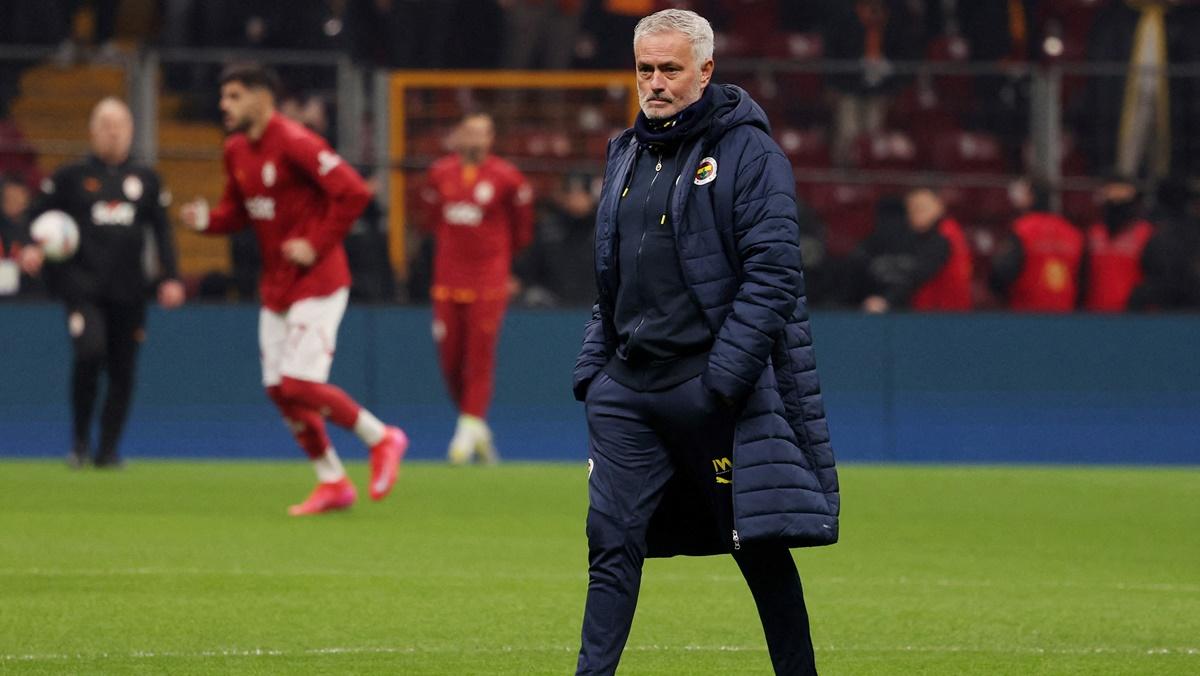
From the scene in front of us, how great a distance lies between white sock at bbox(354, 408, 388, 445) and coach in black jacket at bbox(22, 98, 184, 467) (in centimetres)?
366

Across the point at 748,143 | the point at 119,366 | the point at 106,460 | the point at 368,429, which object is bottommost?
the point at 106,460

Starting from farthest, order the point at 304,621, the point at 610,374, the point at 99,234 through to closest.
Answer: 1. the point at 99,234
2. the point at 304,621
3. the point at 610,374

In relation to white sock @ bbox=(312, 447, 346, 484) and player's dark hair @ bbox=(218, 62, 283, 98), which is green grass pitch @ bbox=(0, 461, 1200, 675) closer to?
white sock @ bbox=(312, 447, 346, 484)

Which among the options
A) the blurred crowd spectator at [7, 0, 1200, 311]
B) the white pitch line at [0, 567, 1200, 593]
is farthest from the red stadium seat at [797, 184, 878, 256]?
the white pitch line at [0, 567, 1200, 593]

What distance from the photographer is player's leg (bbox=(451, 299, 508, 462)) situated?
1622 centimetres

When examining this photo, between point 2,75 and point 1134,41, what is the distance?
34.6 feet

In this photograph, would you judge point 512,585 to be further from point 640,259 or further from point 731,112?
point 731,112

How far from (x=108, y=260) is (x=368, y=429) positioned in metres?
4.15

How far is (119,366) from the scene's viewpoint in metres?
15.5

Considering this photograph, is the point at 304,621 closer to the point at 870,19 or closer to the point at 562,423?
the point at 562,423

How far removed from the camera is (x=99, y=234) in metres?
15.5

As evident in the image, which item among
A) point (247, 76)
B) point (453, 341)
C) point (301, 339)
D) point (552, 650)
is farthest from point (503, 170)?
point (552, 650)

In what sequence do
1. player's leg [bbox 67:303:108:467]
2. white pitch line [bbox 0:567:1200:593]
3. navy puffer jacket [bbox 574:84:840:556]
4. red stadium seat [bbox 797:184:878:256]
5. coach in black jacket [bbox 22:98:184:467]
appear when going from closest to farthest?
navy puffer jacket [bbox 574:84:840:556] < white pitch line [bbox 0:567:1200:593] < player's leg [bbox 67:303:108:467] < coach in black jacket [bbox 22:98:184:467] < red stadium seat [bbox 797:184:878:256]

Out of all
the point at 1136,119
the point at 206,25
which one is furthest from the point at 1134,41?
the point at 206,25
